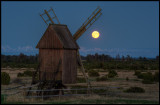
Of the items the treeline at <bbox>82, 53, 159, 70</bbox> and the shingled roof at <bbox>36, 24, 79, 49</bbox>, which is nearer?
the shingled roof at <bbox>36, 24, 79, 49</bbox>

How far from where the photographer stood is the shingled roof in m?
20.0

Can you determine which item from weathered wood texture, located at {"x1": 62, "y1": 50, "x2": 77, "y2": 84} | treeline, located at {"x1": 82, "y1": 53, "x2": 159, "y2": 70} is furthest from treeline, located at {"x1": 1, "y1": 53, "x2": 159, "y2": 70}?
weathered wood texture, located at {"x1": 62, "y1": 50, "x2": 77, "y2": 84}

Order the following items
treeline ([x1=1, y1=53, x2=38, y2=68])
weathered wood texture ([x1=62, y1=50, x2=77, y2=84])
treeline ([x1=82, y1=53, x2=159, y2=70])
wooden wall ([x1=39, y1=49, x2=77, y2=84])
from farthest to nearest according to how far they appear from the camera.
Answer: treeline ([x1=1, y1=53, x2=38, y2=68]) → treeline ([x1=82, y1=53, x2=159, y2=70]) → weathered wood texture ([x1=62, y1=50, x2=77, y2=84]) → wooden wall ([x1=39, y1=49, x2=77, y2=84])

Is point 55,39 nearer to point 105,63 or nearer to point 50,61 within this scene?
point 50,61

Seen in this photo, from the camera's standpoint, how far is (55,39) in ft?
66.1

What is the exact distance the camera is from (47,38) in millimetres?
20375

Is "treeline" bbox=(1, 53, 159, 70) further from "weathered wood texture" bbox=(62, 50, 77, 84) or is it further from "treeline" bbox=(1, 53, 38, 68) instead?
"weathered wood texture" bbox=(62, 50, 77, 84)

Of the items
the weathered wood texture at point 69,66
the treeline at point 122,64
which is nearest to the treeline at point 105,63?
the treeline at point 122,64

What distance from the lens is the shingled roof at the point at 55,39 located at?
65.7 ft

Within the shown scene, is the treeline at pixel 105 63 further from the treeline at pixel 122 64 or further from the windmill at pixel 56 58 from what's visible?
the windmill at pixel 56 58

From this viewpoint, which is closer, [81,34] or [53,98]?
[53,98]

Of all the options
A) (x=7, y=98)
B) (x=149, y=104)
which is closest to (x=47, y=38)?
(x=7, y=98)

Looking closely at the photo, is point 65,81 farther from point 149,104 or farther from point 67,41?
point 149,104

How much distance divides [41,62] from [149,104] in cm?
850
